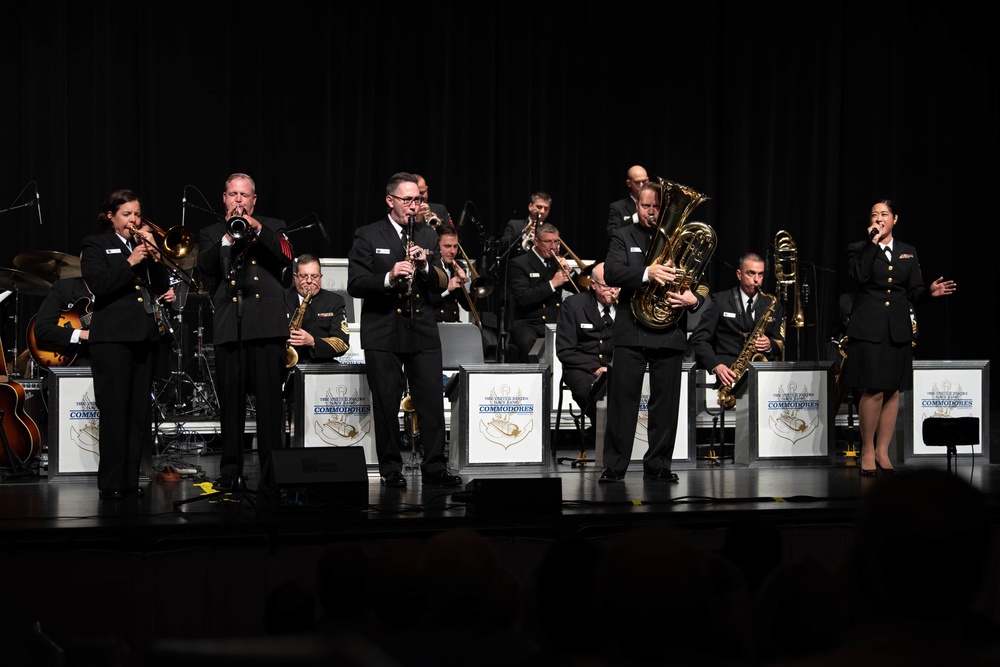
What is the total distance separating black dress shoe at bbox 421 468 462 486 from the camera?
6646 millimetres

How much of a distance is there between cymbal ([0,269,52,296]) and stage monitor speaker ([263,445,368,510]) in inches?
147

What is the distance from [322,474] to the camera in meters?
5.49

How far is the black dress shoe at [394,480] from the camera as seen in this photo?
6547 millimetres

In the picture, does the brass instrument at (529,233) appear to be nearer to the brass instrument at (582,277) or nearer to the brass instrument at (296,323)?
the brass instrument at (582,277)

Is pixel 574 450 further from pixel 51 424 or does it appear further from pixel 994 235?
pixel 994 235

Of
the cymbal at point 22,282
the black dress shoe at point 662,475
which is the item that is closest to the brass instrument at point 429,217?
the black dress shoe at point 662,475

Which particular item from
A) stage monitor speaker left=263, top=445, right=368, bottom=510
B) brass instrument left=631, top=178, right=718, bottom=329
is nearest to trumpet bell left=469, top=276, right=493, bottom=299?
brass instrument left=631, top=178, right=718, bottom=329

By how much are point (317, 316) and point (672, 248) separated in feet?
10.1

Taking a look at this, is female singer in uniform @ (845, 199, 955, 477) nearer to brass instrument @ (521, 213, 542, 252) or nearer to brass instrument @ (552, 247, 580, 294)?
brass instrument @ (552, 247, 580, 294)

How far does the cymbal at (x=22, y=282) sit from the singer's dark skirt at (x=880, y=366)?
579 centimetres

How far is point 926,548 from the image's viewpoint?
1733 mm

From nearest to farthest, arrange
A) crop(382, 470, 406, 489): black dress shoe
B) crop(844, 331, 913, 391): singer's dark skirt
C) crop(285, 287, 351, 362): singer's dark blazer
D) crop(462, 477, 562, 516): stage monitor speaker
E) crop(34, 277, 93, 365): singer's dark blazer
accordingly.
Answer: crop(462, 477, 562, 516): stage monitor speaker < crop(382, 470, 406, 489): black dress shoe < crop(844, 331, 913, 391): singer's dark skirt < crop(34, 277, 93, 365): singer's dark blazer < crop(285, 287, 351, 362): singer's dark blazer

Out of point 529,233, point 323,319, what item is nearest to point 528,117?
point 529,233

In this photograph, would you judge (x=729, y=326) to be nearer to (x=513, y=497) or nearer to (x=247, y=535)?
(x=513, y=497)
